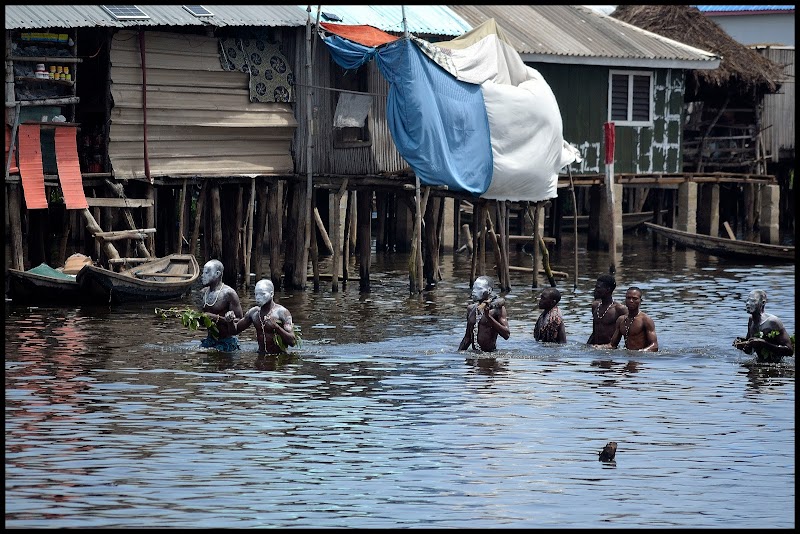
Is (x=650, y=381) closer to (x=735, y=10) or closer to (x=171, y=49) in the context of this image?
(x=171, y=49)

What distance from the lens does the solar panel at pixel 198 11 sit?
27.3 meters

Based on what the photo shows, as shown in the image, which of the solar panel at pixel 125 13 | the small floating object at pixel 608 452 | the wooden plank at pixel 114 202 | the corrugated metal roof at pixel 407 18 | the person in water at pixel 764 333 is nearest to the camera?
the small floating object at pixel 608 452

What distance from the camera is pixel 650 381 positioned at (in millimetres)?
17984

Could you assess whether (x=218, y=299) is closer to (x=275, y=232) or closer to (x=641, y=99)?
(x=275, y=232)

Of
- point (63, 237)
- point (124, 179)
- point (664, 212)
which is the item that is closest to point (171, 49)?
point (124, 179)

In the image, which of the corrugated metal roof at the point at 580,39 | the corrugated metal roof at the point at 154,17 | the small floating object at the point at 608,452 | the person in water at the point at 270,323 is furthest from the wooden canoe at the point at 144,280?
the small floating object at the point at 608,452

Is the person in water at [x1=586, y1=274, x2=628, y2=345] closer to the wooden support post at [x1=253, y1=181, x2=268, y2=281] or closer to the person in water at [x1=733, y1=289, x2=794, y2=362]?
the person in water at [x1=733, y1=289, x2=794, y2=362]

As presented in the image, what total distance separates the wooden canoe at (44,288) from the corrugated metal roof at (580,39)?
1309 centimetres

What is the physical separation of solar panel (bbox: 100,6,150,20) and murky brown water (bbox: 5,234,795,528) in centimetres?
559

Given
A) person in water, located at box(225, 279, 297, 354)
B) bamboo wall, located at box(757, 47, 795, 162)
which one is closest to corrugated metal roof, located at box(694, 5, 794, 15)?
bamboo wall, located at box(757, 47, 795, 162)

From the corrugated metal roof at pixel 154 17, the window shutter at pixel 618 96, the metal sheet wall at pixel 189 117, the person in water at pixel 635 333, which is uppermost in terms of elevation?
the corrugated metal roof at pixel 154 17

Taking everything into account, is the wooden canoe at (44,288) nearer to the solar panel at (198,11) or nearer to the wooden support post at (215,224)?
the wooden support post at (215,224)

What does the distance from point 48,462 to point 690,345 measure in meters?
11.4

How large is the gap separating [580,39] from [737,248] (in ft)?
21.2
